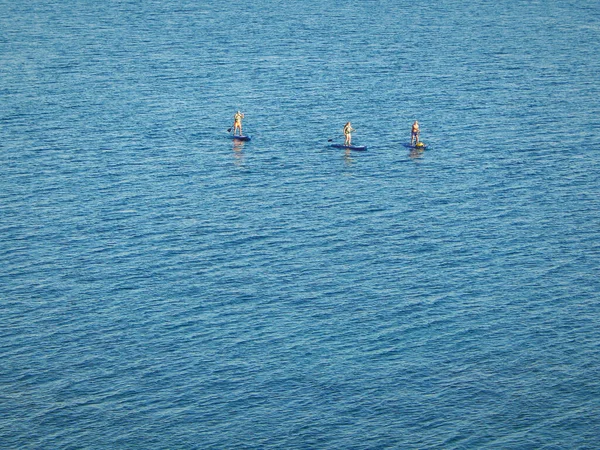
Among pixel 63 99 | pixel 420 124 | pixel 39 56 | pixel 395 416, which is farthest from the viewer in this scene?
pixel 39 56

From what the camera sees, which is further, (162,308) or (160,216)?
(160,216)

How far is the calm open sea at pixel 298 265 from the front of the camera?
80312mm

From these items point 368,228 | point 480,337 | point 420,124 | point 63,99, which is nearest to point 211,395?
point 480,337

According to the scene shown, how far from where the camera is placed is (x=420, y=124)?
481ft

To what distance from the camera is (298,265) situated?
103 meters

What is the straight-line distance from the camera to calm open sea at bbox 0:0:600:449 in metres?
80.3

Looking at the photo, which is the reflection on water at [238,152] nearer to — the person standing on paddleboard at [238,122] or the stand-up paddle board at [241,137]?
the stand-up paddle board at [241,137]

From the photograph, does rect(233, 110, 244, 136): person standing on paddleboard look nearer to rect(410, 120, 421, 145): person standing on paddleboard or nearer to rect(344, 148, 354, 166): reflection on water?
rect(344, 148, 354, 166): reflection on water

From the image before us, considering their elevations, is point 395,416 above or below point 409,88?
below

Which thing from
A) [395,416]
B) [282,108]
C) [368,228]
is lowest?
[395,416]

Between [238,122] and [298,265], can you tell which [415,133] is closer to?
[238,122]

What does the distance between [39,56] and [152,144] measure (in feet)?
180

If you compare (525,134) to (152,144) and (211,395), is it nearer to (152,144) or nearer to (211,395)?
(152,144)

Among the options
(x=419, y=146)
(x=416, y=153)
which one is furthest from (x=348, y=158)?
(x=419, y=146)
